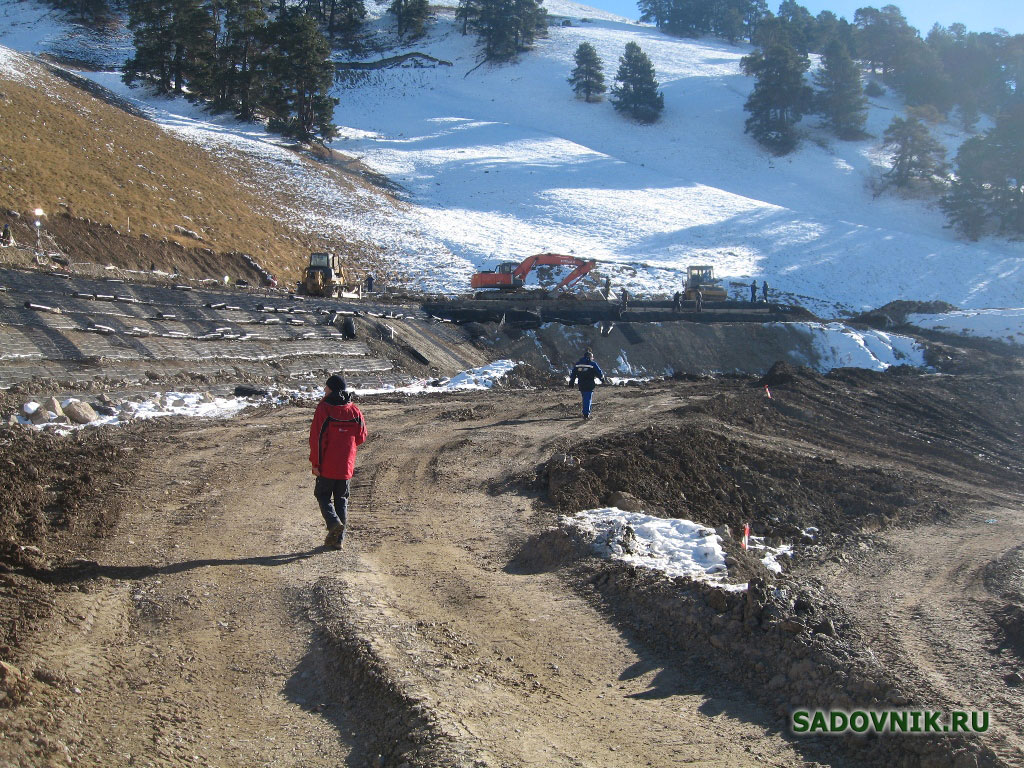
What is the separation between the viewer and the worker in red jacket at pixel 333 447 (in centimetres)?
721

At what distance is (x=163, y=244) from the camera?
28781 mm

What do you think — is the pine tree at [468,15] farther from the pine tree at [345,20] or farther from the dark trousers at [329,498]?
the dark trousers at [329,498]

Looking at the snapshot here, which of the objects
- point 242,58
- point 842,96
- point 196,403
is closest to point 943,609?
point 196,403

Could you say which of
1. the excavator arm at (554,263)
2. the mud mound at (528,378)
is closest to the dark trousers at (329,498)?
the mud mound at (528,378)

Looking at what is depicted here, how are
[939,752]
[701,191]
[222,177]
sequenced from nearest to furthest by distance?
1. [939,752]
2. [222,177]
3. [701,191]

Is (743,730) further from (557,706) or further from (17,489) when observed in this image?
(17,489)

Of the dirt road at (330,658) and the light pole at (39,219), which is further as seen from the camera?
the light pole at (39,219)

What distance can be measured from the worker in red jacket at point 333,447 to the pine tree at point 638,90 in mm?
78400

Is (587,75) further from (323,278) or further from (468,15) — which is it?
(323,278)

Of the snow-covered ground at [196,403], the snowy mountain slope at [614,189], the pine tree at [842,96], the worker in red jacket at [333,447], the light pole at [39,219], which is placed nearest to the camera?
the worker in red jacket at [333,447]

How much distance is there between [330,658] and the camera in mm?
4926

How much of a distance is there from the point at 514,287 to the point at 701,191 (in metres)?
36.2

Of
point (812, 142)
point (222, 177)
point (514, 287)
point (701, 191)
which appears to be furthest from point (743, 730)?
point (812, 142)

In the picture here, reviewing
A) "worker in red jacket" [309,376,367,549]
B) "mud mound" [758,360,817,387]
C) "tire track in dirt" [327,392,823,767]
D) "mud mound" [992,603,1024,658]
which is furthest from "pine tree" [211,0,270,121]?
"mud mound" [992,603,1024,658]
